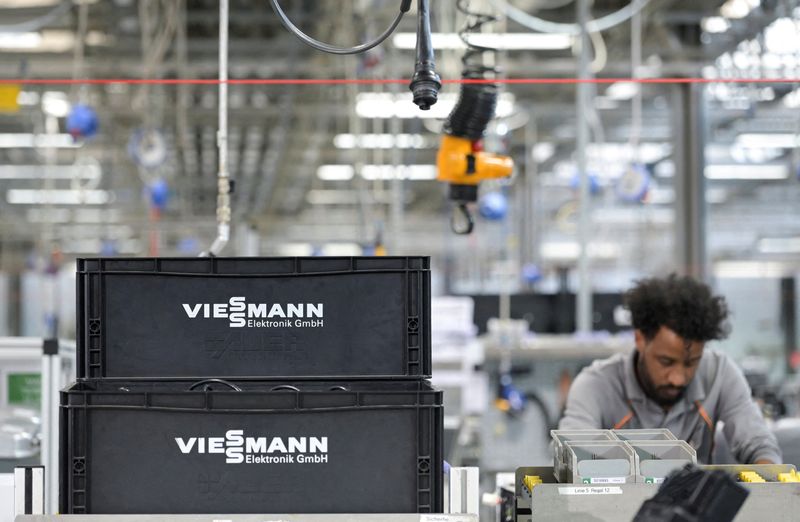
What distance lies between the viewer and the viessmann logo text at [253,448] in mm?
1244

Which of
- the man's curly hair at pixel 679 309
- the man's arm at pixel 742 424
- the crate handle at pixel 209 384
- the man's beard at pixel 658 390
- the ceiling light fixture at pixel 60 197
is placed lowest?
the man's arm at pixel 742 424

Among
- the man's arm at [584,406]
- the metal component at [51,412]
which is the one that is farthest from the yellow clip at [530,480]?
the metal component at [51,412]

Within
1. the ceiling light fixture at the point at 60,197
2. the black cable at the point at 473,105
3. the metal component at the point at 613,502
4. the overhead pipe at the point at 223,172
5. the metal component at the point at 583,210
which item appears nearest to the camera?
the metal component at the point at 613,502

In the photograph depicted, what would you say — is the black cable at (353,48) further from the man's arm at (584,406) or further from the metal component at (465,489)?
the man's arm at (584,406)

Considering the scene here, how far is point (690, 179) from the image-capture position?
5566 mm

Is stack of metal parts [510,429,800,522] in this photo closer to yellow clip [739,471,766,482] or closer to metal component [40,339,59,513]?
yellow clip [739,471,766,482]

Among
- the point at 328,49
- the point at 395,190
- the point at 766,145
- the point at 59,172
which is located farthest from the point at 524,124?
the point at 328,49

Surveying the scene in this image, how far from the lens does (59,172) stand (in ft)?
34.9

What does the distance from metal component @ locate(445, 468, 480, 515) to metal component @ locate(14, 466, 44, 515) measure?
578 mm

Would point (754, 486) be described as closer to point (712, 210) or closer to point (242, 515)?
point (242, 515)

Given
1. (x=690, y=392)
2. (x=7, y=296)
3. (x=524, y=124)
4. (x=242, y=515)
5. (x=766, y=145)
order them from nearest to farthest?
(x=242, y=515) < (x=690, y=392) < (x=524, y=124) < (x=766, y=145) < (x=7, y=296)

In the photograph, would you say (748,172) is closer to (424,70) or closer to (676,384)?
(676,384)

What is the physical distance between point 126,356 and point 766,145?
886 cm

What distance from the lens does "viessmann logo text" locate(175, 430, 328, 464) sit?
1.24m
